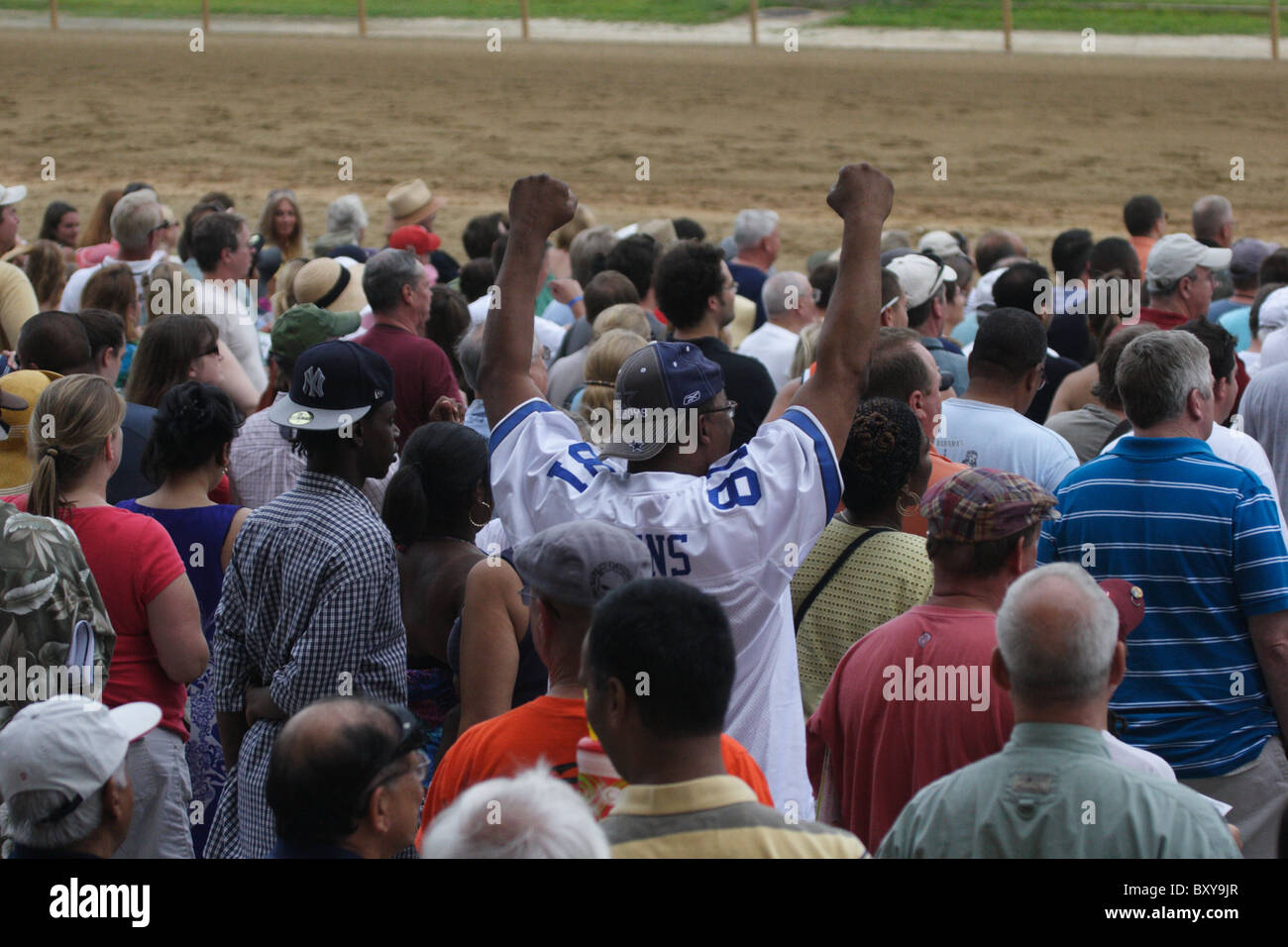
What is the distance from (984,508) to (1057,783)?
93cm

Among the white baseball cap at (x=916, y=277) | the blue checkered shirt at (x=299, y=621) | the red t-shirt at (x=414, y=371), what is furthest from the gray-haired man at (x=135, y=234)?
the blue checkered shirt at (x=299, y=621)

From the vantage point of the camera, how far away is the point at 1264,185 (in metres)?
19.1

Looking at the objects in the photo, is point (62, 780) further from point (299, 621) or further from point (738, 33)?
point (738, 33)

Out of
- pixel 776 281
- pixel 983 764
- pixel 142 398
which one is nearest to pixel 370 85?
pixel 776 281

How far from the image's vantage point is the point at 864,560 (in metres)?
4.31

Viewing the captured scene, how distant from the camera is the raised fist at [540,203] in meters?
3.87

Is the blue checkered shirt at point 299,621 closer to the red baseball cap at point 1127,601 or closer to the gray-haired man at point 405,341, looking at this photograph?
the red baseball cap at point 1127,601

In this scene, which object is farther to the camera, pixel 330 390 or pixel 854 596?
pixel 854 596

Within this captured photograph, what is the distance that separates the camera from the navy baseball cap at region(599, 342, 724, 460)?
3.67 m

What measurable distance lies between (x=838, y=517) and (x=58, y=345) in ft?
9.93

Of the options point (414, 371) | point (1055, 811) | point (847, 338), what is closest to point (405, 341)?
point (414, 371)

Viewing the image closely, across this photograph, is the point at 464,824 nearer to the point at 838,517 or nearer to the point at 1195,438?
the point at 838,517

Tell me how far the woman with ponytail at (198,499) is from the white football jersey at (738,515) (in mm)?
1314

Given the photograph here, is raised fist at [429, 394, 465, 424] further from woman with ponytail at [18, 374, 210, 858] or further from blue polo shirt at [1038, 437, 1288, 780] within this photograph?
blue polo shirt at [1038, 437, 1288, 780]
